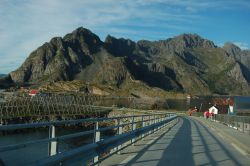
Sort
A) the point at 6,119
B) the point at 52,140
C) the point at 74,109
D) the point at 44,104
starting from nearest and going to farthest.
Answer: the point at 52,140, the point at 6,119, the point at 44,104, the point at 74,109

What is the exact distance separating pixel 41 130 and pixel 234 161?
65987 millimetres

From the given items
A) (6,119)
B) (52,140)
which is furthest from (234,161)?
(6,119)

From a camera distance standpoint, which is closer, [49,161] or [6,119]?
[49,161]

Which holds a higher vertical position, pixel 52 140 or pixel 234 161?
pixel 52 140

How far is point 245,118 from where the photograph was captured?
40906 millimetres

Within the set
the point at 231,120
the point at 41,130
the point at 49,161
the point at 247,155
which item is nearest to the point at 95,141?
the point at 49,161

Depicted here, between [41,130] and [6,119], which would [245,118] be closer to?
[41,130]

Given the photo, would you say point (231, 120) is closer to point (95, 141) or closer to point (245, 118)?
point (245, 118)

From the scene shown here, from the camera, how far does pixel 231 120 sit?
52688 millimetres

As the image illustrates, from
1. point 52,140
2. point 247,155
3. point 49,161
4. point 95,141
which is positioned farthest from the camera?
point 247,155

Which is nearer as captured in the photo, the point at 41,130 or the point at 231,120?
the point at 231,120

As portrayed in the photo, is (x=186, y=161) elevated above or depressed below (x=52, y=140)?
below

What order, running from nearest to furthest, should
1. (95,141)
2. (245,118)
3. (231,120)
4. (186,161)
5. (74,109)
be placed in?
(95,141) < (186,161) < (245,118) < (231,120) < (74,109)

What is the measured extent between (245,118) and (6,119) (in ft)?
198
